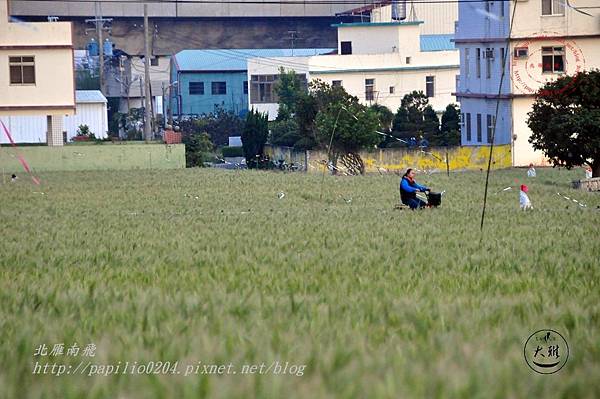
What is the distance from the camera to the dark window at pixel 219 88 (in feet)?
309

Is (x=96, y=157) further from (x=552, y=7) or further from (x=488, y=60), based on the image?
(x=552, y=7)

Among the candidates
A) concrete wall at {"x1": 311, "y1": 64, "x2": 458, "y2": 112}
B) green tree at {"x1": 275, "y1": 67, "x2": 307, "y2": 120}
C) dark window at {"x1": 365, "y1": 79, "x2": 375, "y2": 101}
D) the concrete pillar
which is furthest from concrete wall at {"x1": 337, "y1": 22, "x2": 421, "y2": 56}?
the concrete pillar

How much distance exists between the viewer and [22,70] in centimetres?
5541

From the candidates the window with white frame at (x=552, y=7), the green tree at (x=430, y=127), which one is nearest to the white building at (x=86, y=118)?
the green tree at (x=430, y=127)

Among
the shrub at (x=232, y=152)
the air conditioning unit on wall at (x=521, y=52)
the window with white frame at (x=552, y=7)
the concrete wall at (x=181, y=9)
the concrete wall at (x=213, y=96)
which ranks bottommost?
the shrub at (x=232, y=152)

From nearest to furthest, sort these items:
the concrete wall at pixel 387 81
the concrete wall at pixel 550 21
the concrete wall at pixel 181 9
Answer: the concrete wall at pixel 550 21, the concrete wall at pixel 387 81, the concrete wall at pixel 181 9

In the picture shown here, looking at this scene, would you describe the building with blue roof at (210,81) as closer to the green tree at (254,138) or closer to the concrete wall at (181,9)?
the concrete wall at (181,9)

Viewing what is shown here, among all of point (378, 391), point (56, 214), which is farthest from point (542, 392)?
point (56, 214)

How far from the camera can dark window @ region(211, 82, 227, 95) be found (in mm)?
94250

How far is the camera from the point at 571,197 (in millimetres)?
34094

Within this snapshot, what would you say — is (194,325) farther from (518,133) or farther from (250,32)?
(250,32)

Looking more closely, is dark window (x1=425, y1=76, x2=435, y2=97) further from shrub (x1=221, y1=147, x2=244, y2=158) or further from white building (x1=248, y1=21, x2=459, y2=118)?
shrub (x1=221, y1=147, x2=244, y2=158)

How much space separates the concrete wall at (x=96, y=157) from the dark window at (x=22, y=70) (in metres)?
3.12

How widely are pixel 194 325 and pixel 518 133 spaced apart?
49544mm
